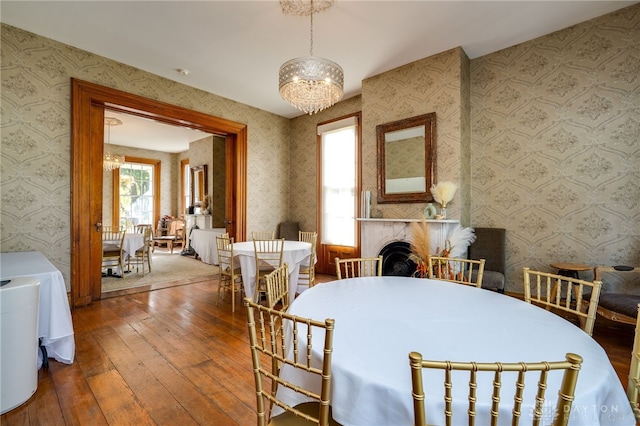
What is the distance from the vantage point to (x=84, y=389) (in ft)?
6.22

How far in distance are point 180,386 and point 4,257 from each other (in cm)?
226

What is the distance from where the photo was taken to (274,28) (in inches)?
122

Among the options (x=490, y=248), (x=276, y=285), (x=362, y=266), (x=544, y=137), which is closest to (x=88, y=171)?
(x=276, y=285)

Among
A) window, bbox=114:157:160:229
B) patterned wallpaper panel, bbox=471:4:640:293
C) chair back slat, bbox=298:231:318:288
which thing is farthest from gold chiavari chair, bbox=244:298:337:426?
window, bbox=114:157:160:229

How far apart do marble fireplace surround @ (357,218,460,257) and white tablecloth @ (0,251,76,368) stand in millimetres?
3315

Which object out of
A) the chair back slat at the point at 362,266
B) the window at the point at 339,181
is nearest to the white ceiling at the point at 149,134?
the window at the point at 339,181

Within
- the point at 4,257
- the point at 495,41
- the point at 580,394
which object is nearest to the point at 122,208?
the point at 4,257

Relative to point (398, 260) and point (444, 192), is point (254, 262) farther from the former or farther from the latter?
point (444, 192)

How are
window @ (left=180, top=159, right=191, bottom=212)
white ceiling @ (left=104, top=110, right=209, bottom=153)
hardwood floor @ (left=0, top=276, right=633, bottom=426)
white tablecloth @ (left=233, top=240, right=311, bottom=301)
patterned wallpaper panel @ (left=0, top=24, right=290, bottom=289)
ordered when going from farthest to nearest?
window @ (left=180, top=159, right=191, bottom=212)
white ceiling @ (left=104, top=110, right=209, bottom=153)
white tablecloth @ (left=233, top=240, right=311, bottom=301)
patterned wallpaper panel @ (left=0, top=24, right=290, bottom=289)
hardwood floor @ (left=0, top=276, right=633, bottom=426)

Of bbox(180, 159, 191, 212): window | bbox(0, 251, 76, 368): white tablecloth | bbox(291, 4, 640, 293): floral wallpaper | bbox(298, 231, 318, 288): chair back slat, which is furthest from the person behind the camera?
bbox(180, 159, 191, 212): window

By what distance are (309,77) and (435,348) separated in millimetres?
2264

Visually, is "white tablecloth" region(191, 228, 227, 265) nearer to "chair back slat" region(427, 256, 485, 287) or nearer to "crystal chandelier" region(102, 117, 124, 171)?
"crystal chandelier" region(102, 117, 124, 171)

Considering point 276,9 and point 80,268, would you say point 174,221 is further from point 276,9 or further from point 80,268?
point 276,9

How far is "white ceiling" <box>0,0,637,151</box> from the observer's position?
9.11 feet
